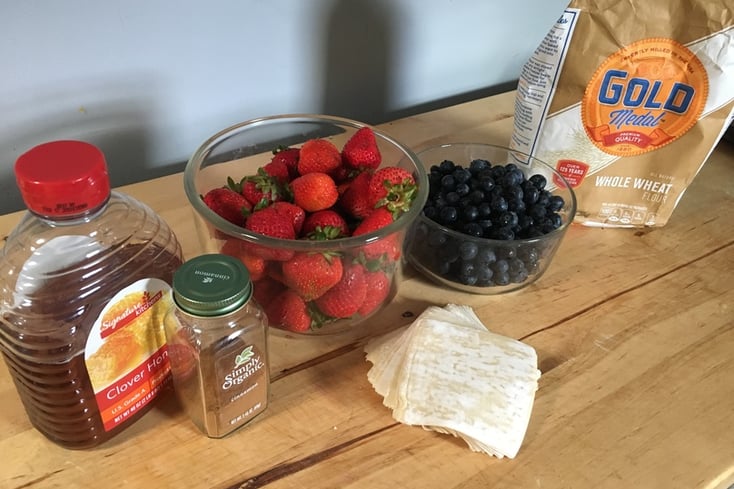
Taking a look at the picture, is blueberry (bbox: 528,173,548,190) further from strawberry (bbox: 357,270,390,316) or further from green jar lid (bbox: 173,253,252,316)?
green jar lid (bbox: 173,253,252,316)

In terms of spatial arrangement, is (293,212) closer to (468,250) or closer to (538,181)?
(468,250)

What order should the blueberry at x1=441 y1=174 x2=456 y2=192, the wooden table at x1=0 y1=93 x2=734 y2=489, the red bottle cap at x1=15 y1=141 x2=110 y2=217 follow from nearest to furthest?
the red bottle cap at x1=15 y1=141 x2=110 y2=217, the wooden table at x1=0 y1=93 x2=734 y2=489, the blueberry at x1=441 y1=174 x2=456 y2=192

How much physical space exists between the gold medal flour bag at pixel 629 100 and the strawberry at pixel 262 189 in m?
0.37

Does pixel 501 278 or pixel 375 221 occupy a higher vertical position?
pixel 375 221

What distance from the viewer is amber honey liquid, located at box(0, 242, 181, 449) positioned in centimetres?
53

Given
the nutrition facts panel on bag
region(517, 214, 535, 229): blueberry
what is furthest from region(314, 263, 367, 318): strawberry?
the nutrition facts panel on bag

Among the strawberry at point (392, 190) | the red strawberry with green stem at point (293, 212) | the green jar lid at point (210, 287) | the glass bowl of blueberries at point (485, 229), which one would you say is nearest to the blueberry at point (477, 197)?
the glass bowl of blueberries at point (485, 229)

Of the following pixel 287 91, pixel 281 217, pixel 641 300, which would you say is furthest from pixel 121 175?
pixel 641 300

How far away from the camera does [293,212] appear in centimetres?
66

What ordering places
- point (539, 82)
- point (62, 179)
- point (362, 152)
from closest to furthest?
1. point (62, 179)
2. point (362, 152)
3. point (539, 82)

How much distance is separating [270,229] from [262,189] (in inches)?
2.9

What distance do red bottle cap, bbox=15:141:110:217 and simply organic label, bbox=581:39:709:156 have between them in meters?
0.60

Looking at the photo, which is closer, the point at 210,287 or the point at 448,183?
the point at 210,287

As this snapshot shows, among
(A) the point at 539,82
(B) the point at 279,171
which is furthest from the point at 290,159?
(A) the point at 539,82
